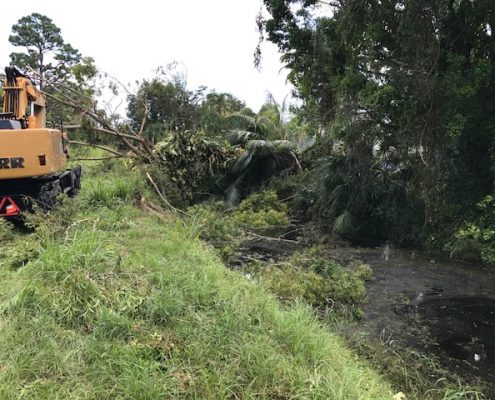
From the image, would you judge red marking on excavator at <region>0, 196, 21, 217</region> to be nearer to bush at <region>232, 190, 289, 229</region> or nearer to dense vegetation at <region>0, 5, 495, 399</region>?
dense vegetation at <region>0, 5, 495, 399</region>

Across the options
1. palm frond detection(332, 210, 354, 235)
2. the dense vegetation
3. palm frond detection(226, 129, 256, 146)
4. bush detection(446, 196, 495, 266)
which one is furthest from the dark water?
palm frond detection(226, 129, 256, 146)

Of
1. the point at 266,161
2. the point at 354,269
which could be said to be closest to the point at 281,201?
the point at 266,161

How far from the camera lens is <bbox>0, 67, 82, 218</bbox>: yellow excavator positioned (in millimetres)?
7020

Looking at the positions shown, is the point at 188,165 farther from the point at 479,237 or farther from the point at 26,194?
the point at 479,237

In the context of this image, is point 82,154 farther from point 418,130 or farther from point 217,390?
point 217,390

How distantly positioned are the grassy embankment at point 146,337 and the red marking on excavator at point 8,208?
1.73 m

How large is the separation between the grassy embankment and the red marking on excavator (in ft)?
5.68

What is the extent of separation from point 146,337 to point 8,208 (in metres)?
4.68

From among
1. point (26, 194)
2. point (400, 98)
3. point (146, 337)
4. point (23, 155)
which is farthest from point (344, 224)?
point (146, 337)

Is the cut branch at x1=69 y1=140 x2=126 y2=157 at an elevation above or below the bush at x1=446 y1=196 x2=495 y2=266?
above

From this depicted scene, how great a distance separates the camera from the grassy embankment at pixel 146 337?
11.0 ft

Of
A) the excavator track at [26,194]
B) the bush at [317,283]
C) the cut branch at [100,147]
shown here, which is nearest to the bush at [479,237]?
the bush at [317,283]

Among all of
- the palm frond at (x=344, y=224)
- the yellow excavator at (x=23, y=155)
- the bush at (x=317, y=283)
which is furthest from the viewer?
the palm frond at (x=344, y=224)

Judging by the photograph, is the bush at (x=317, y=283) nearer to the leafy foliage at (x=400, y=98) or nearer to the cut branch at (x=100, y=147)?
the leafy foliage at (x=400, y=98)
